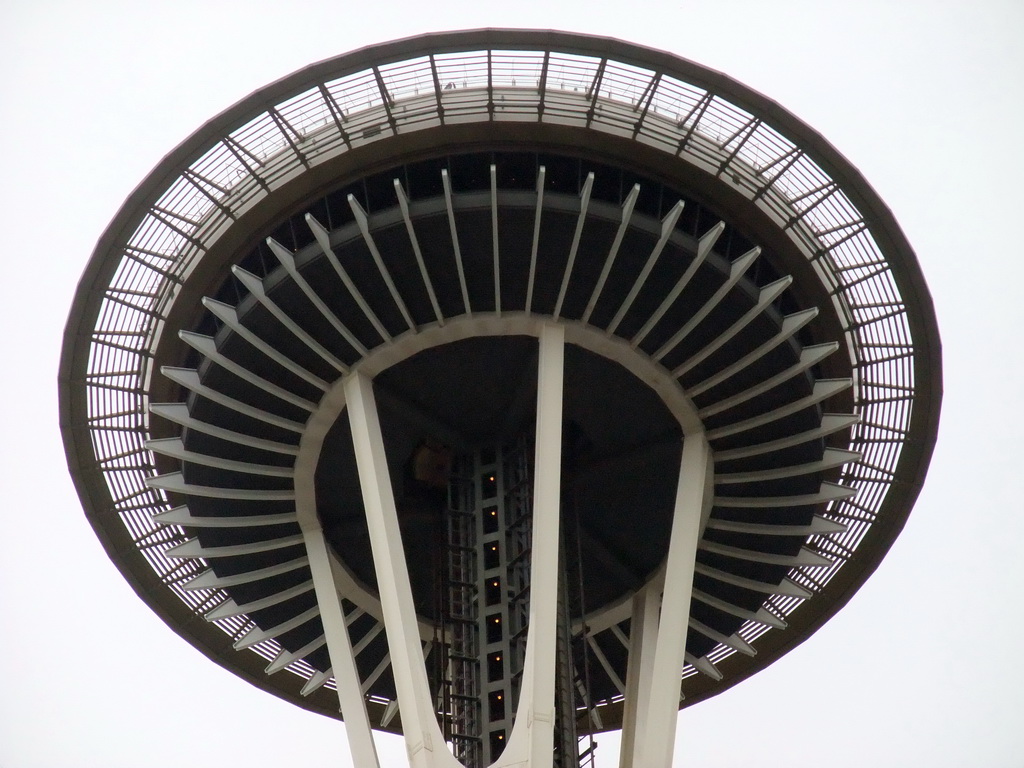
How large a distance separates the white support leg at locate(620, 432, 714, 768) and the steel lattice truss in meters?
2.19

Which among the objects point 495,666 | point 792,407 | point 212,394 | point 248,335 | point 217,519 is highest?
point 248,335

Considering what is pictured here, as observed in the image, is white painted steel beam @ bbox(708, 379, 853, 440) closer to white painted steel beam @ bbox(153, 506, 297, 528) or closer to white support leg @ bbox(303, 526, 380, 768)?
white support leg @ bbox(303, 526, 380, 768)

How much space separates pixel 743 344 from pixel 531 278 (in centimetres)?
441

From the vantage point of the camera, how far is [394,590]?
23.2 m

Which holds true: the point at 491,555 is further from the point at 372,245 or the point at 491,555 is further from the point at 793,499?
the point at 372,245

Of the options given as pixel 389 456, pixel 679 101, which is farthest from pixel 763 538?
pixel 679 101

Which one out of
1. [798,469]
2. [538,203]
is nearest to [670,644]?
[798,469]

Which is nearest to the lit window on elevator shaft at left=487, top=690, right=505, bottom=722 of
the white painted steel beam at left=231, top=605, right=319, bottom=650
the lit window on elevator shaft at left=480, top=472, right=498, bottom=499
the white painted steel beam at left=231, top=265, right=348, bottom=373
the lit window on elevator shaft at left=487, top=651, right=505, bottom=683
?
the lit window on elevator shaft at left=487, top=651, right=505, bottom=683

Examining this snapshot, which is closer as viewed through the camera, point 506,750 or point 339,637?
point 506,750

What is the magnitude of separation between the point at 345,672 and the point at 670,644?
21.5ft

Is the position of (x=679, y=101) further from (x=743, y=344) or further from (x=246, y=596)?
Answer: (x=246, y=596)

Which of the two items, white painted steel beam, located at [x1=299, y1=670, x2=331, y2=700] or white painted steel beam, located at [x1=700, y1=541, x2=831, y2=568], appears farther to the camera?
white painted steel beam, located at [x1=299, y1=670, x2=331, y2=700]

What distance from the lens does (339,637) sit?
25.9 meters

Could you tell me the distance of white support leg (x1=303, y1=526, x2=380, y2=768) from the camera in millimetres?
24984
